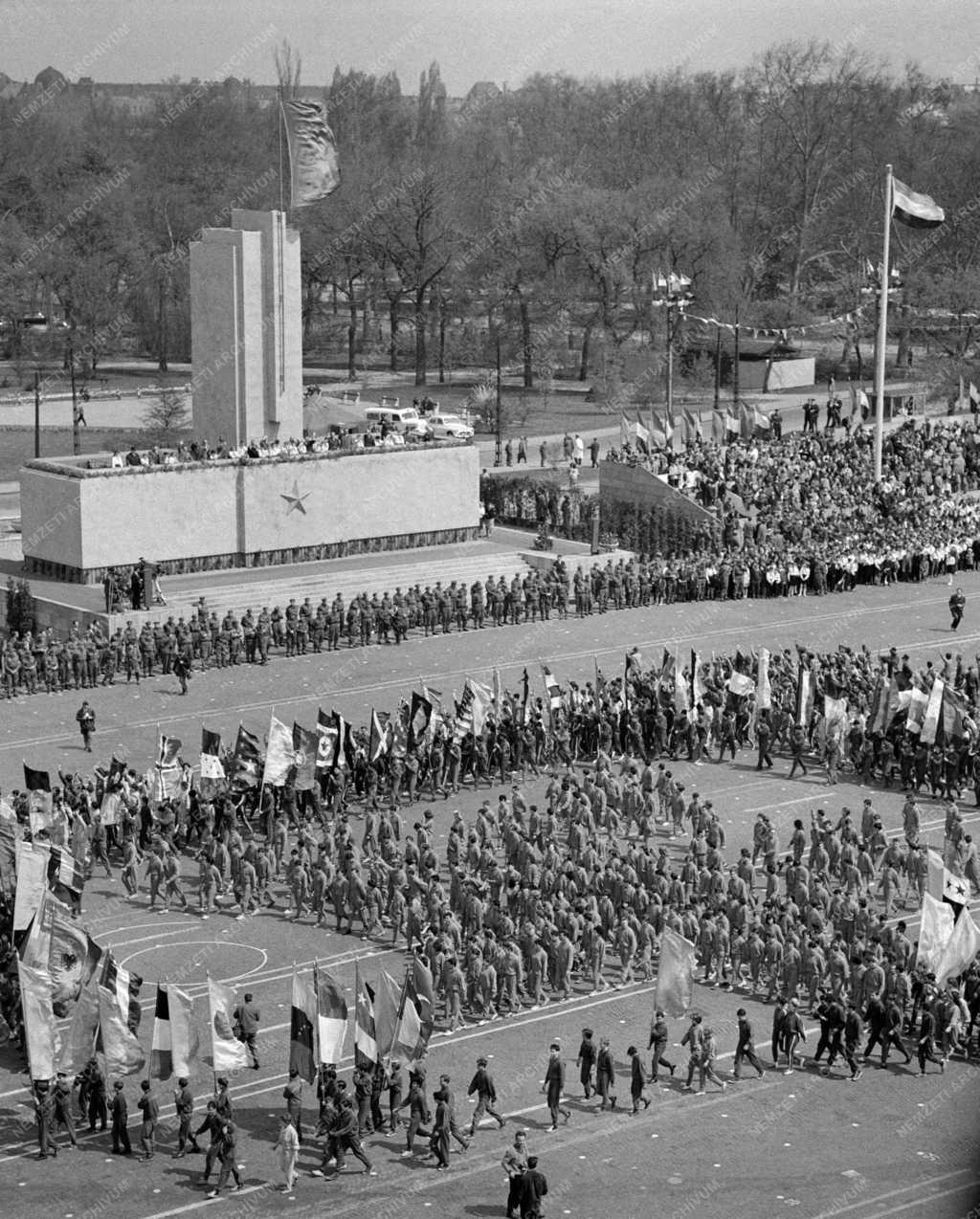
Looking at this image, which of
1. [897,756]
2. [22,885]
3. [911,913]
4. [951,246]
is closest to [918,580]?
[897,756]

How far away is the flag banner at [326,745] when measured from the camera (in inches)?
1211

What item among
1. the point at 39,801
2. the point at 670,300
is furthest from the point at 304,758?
the point at 670,300

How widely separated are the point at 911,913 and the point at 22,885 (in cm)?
1068

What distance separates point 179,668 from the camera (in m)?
37.8

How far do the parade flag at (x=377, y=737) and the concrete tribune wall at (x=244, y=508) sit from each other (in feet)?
43.8

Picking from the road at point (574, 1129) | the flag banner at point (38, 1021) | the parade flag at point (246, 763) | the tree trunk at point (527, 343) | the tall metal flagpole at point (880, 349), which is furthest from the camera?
the tree trunk at point (527, 343)

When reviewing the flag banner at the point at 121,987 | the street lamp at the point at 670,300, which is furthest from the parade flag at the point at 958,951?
the street lamp at the point at 670,300

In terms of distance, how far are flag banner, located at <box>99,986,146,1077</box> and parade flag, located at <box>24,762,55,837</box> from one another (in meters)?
6.63

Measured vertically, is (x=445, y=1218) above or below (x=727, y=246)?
below

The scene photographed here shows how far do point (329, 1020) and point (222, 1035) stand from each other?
985 mm

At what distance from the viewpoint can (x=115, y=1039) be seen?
69.2ft

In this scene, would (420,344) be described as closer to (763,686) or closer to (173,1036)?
(763,686)

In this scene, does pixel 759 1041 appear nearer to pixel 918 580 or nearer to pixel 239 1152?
pixel 239 1152

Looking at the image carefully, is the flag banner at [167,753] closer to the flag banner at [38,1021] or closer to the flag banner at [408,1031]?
the flag banner at [38,1021]
